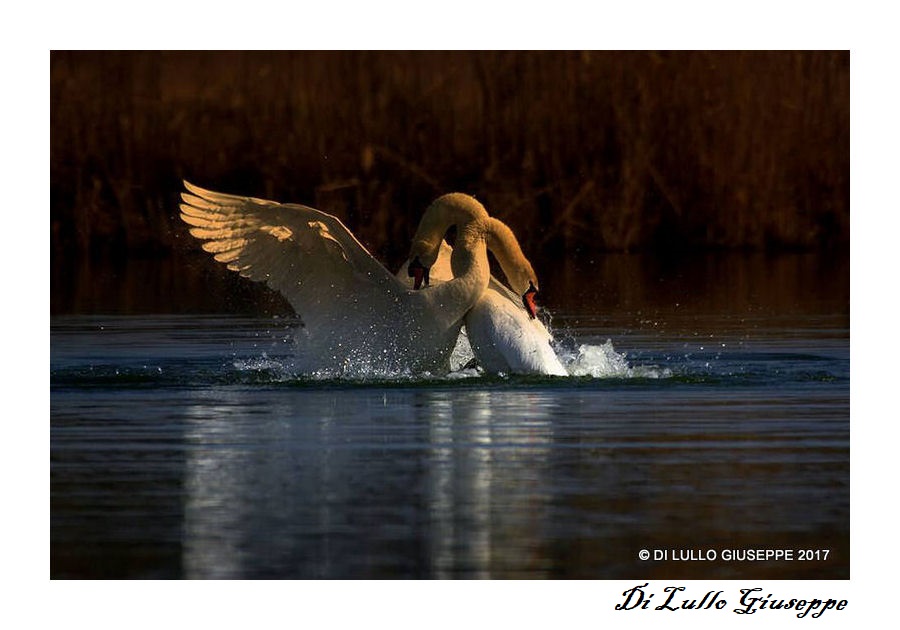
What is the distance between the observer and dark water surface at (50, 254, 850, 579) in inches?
317

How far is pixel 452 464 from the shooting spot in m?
9.77

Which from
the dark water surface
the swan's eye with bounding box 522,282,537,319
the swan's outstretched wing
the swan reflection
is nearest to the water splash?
the dark water surface

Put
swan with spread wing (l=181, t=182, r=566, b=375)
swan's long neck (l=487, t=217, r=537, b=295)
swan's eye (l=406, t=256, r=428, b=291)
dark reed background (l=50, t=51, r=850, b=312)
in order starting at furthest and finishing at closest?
1. dark reed background (l=50, t=51, r=850, b=312)
2. swan's long neck (l=487, t=217, r=537, b=295)
3. swan's eye (l=406, t=256, r=428, b=291)
4. swan with spread wing (l=181, t=182, r=566, b=375)

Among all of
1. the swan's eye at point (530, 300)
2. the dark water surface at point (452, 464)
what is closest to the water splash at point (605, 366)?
the dark water surface at point (452, 464)

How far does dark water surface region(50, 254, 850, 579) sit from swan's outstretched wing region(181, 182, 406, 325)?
55 cm

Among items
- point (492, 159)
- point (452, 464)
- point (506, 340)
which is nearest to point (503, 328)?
point (506, 340)

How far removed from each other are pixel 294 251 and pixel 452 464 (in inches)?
148

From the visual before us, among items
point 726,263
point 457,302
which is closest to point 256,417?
point 457,302

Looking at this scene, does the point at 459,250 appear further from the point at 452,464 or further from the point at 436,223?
the point at 452,464

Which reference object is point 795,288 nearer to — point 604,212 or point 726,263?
point 726,263

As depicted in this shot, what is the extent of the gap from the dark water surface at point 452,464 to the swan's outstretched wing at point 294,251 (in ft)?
1.80

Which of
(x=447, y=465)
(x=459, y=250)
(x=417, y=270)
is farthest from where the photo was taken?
(x=417, y=270)

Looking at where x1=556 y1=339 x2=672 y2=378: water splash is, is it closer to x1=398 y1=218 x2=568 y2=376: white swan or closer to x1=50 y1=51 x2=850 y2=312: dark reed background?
x1=398 y1=218 x2=568 y2=376: white swan

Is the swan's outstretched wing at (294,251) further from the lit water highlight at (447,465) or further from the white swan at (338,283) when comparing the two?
the lit water highlight at (447,465)
